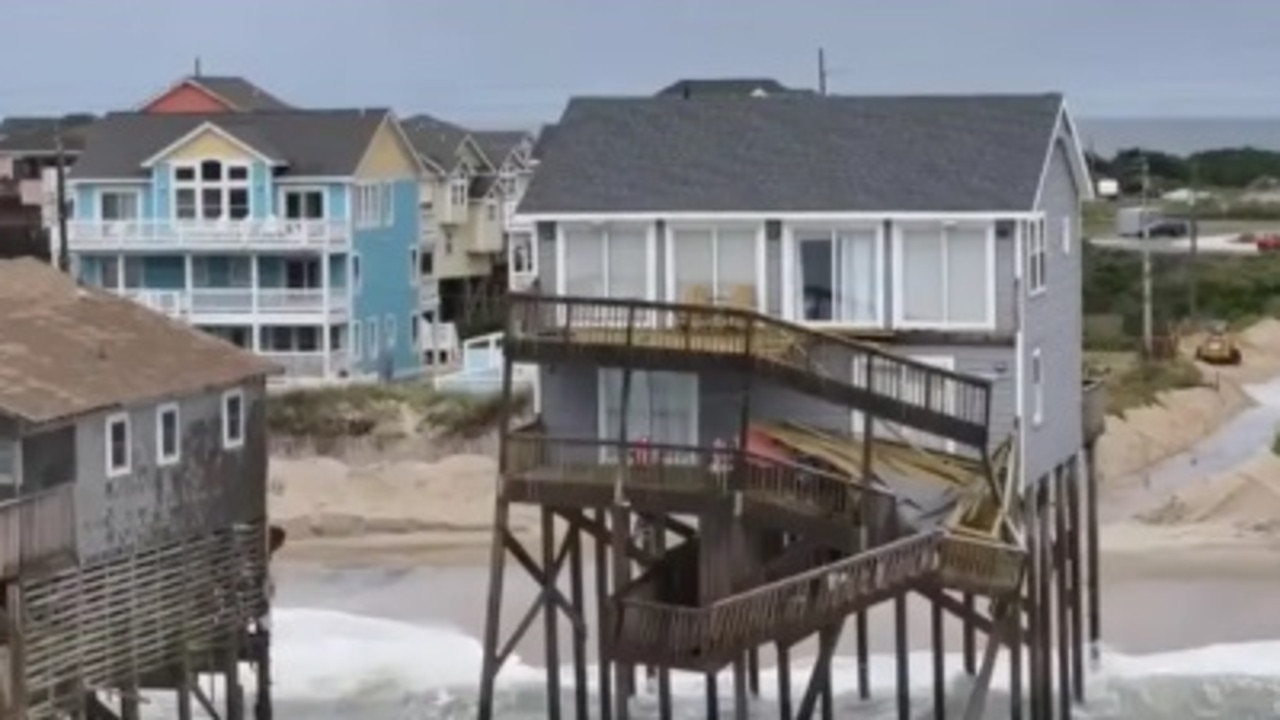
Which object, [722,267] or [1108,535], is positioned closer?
[722,267]

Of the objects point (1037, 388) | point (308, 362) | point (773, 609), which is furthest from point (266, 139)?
point (773, 609)

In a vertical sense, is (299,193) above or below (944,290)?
above

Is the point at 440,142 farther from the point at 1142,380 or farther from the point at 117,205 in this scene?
the point at 1142,380

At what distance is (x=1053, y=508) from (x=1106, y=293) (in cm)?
6574

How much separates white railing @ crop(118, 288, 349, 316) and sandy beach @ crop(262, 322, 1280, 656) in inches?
348

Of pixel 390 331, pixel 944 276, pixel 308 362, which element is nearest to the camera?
pixel 944 276

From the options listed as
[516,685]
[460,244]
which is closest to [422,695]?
[516,685]

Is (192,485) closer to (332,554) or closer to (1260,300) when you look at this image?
(332,554)

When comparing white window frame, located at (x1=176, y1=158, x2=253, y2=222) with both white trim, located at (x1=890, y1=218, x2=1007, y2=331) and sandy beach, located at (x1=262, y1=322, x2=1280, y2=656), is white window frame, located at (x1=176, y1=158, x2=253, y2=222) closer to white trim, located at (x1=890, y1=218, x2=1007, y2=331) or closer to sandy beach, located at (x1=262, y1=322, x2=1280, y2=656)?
sandy beach, located at (x1=262, y1=322, x2=1280, y2=656)

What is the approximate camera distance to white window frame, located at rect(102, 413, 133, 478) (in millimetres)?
38062

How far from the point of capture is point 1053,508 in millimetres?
47312

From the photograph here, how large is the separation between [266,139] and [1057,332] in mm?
39565

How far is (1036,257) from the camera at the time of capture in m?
43.6

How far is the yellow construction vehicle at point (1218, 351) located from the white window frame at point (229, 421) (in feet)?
191
